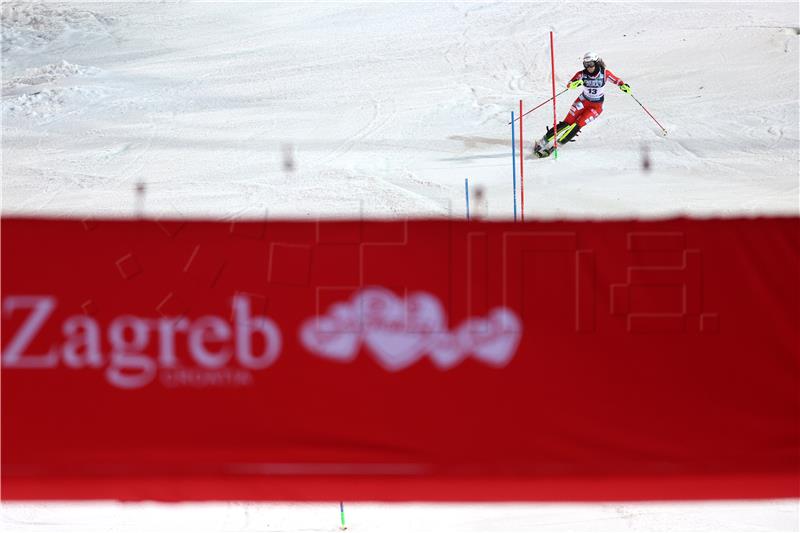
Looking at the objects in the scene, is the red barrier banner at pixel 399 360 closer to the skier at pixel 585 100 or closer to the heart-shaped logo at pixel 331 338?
the heart-shaped logo at pixel 331 338

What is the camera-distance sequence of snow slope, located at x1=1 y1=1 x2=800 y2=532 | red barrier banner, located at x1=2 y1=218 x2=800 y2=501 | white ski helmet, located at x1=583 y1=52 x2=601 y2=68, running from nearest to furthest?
red barrier banner, located at x1=2 y1=218 x2=800 y2=501 < snow slope, located at x1=1 y1=1 x2=800 y2=532 < white ski helmet, located at x1=583 y1=52 x2=601 y2=68

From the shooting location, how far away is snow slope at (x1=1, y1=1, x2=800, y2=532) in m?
12.5

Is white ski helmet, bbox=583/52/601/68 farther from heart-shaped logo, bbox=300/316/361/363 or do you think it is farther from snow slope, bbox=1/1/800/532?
heart-shaped logo, bbox=300/316/361/363

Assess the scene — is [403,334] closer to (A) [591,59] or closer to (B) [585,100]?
(A) [591,59]

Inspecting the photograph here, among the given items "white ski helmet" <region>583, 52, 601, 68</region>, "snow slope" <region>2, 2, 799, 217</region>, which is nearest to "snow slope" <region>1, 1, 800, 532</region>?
"snow slope" <region>2, 2, 799, 217</region>

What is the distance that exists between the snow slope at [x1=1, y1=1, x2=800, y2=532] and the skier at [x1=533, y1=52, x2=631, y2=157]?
1.14 feet

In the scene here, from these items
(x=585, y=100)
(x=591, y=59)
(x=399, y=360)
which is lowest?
(x=399, y=360)

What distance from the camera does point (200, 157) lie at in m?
13.6

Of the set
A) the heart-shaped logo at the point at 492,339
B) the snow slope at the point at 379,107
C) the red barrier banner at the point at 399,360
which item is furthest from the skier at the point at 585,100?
the heart-shaped logo at the point at 492,339

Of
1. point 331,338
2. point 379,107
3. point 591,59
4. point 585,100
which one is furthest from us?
point 379,107

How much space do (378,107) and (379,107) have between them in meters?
0.01

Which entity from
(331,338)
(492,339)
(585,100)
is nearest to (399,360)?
(331,338)

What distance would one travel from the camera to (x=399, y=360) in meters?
5.60
